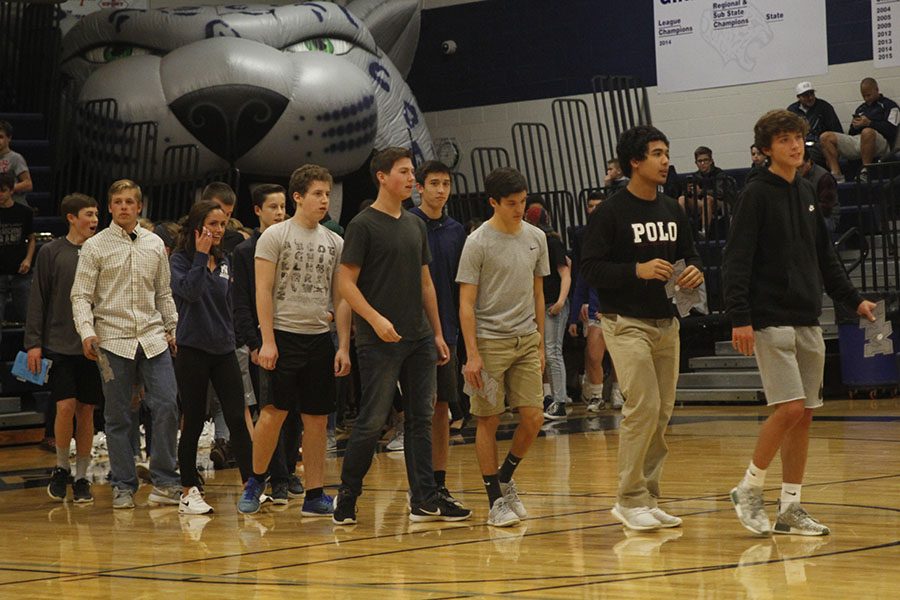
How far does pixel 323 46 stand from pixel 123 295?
26.6 ft

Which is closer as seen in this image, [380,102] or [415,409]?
[415,409]

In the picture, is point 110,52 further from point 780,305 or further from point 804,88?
point 780,305

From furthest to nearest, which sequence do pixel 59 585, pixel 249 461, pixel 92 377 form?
pixel 92 377, pixel 249 461, pixel 59 585

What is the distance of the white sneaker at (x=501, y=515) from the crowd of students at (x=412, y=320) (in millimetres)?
11

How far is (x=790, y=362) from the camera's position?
5.66m

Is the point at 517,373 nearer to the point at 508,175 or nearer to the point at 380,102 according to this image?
the point at 508,175

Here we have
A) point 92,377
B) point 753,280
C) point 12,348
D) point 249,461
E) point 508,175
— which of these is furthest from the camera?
point 12,348

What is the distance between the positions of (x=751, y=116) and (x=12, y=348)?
8.19 meters

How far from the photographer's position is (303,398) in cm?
698

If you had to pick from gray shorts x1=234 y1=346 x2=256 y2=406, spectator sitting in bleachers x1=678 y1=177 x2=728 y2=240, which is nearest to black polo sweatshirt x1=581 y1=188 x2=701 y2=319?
gray shorts x1=234 y1=346 x2=256 y2=406

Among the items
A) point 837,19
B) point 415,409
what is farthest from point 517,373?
point 837,19

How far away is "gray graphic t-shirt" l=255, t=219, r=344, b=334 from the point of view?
6.91 m

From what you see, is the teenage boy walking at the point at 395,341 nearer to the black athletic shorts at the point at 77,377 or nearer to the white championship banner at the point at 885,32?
the black athletic shorts at the point at 77,377

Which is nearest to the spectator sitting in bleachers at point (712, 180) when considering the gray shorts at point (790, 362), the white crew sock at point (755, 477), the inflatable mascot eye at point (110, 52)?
the inflatable mascot eye at point (110, 52)
